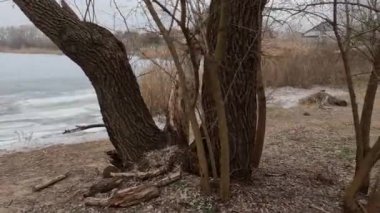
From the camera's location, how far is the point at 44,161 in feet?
25.1

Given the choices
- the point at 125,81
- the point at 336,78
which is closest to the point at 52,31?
the point at 125,81

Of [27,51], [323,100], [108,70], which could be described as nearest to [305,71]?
[323,100]

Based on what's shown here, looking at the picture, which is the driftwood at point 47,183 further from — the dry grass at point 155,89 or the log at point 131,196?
the dry grass at point 155,89

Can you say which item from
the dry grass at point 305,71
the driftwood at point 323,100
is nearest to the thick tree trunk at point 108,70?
the driftwood at point 323,100

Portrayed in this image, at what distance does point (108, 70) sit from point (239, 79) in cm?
118

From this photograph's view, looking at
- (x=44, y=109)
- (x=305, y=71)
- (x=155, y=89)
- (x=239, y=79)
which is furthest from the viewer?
(x=305, y=71)

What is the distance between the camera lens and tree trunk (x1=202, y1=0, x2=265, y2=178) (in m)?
3.98

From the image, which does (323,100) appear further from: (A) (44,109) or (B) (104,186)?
(B) (104,186)

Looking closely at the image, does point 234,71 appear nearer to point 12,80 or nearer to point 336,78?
point 336,78

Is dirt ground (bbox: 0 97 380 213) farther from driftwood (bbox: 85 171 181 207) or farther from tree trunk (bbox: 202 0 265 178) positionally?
tree trunk (bbox: 202 0 265 178)

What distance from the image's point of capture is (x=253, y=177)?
4.62m

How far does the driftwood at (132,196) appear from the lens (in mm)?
4137

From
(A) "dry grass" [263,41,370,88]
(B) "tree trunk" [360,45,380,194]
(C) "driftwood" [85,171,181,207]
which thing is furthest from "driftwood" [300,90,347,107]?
(C) "driftwood" [85,171,181,207]

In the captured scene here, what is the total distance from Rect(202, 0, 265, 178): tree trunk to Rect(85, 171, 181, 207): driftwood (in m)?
0.57
